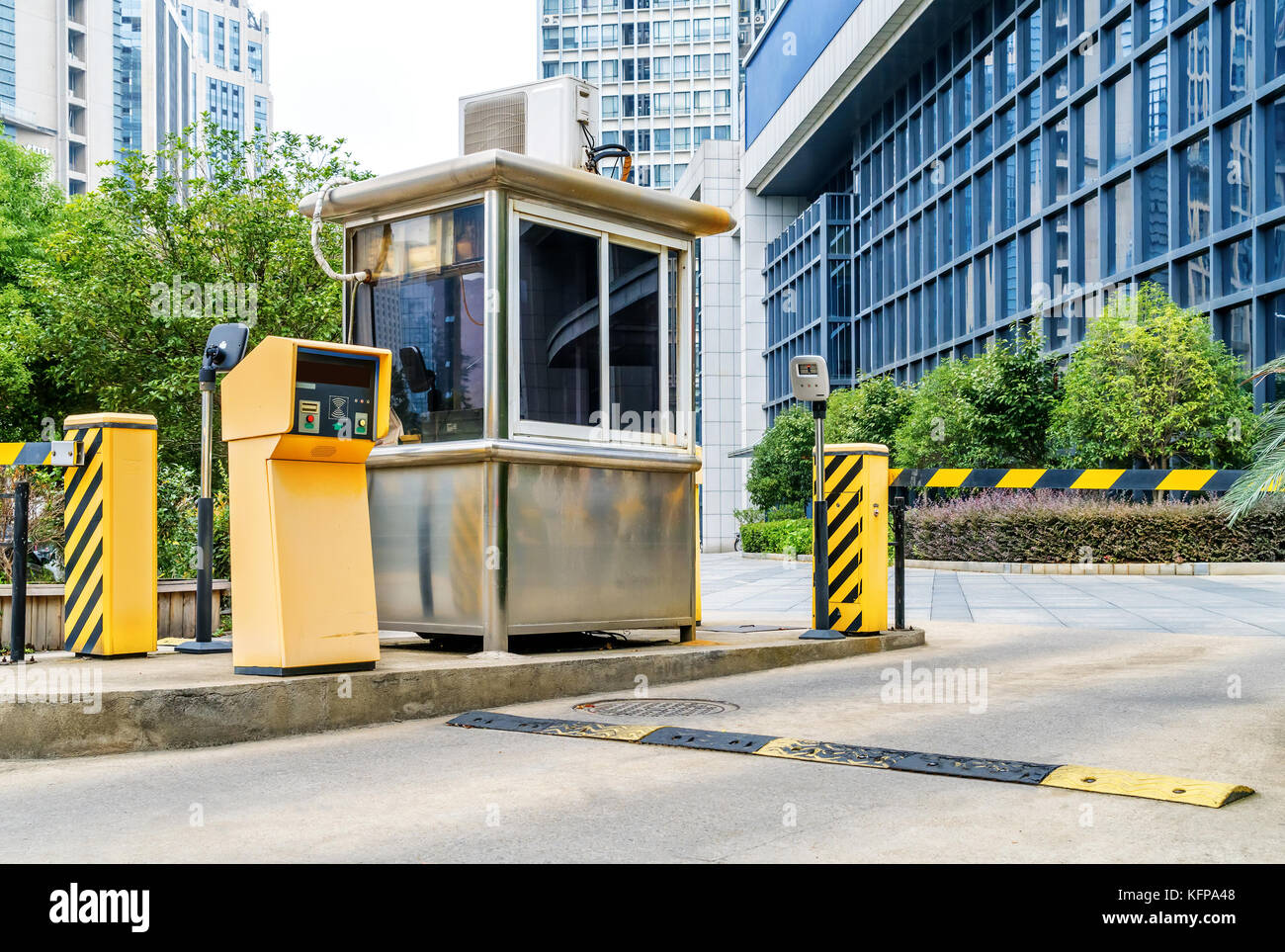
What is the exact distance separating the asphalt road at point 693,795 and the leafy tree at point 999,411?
19844 millimetres

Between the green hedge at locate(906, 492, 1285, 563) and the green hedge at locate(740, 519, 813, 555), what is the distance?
29.0 ft

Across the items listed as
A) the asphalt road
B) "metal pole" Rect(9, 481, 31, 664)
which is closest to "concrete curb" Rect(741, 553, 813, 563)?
the asphalt road

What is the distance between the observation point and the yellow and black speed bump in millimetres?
4641

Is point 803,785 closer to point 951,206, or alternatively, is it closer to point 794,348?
point 951,206

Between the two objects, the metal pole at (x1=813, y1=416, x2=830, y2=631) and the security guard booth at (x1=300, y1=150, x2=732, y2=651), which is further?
the metal pole at (x1=813, y1=416, x2=830, y2=631)

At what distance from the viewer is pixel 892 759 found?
533cm

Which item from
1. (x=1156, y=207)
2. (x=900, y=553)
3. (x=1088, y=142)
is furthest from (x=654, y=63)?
(x=900, y=553)

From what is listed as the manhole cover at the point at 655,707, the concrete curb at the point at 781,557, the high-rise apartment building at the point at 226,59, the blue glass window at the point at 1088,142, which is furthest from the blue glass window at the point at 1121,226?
the high-rise apartment building at the point at 226,59

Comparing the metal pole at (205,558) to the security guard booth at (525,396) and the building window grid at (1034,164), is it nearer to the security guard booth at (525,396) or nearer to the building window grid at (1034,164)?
the security guard booth at (525,396)

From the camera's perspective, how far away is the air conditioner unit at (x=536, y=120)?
8.76 meters

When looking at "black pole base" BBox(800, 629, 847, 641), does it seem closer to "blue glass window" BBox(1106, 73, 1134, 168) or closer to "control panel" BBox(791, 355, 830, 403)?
"control panel" BBox(791, 355, 830, 403)

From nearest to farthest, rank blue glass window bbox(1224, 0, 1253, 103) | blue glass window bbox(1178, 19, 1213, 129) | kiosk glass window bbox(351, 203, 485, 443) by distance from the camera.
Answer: kiosk glass window bbox(351, 203, 485, 443) < blue glass window bbox(1224, 0, 1253, 103) < blue glass window bbox(1178, 19, 1213, 129)

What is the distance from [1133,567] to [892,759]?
1717cm

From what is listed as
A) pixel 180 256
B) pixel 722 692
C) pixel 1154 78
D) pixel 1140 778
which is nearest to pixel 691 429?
pixel 722 692
